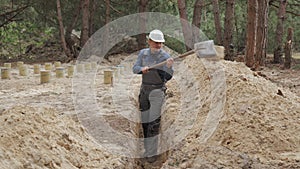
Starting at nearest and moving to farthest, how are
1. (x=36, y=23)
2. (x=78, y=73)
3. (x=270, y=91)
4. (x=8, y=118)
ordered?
(x=8, y=118)
(x=270, y=91)
(x=78, y=73)
(x=36, y=23)

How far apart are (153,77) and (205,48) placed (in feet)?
3.11

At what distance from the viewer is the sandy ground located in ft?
13.1

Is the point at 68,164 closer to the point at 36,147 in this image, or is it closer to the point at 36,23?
the point at 36,147

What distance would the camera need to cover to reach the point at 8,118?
15.0 feet

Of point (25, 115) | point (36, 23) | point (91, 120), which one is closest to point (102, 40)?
point (36, 23)

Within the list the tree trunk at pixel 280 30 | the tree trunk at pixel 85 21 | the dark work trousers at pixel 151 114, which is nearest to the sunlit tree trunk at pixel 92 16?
the tree trunk at pixel 85 21

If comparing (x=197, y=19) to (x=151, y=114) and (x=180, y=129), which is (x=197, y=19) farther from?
(x=180, y=129)

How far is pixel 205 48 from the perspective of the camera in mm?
5984

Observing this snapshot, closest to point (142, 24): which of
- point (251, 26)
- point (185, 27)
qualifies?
point (185, 27)

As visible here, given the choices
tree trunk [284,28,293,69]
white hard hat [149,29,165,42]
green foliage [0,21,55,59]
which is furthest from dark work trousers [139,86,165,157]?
green foliage [0,21,55,59]

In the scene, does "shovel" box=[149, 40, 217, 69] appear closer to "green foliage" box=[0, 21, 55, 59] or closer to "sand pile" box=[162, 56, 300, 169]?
"sand pile" box=[162, 56, 300, 169]

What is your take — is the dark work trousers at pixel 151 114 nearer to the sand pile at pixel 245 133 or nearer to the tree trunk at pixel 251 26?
the sand pile at pixel 245 133

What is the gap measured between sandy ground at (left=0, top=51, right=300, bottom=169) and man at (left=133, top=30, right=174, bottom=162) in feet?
1.14

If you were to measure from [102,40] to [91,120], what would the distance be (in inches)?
522
